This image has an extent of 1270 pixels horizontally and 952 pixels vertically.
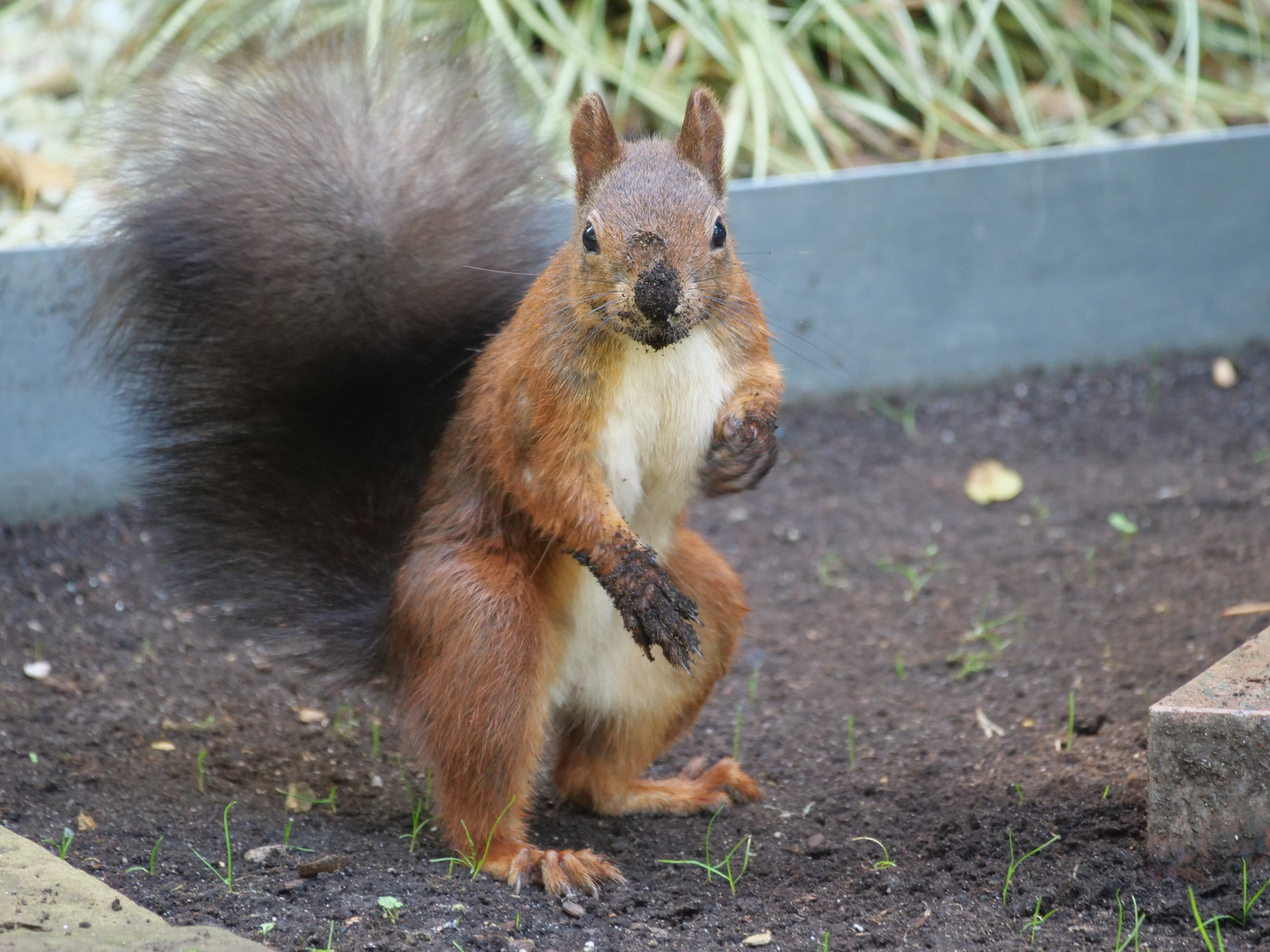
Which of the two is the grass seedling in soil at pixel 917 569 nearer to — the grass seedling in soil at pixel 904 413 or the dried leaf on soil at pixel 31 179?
the grass seedling in soil at pixel 904 413

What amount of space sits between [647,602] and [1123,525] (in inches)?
88.9

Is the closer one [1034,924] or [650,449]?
[1034,924]

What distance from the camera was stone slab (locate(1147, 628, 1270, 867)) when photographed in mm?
2182

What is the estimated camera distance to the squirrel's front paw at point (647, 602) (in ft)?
7.78

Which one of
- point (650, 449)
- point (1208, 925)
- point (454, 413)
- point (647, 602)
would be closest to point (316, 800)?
point (454, 413)

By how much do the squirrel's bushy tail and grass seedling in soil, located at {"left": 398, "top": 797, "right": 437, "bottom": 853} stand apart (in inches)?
12.5

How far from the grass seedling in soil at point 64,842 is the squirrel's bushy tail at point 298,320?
520mm

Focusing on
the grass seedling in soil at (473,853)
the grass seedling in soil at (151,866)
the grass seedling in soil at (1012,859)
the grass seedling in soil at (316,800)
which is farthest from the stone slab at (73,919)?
the grass seedling in soil at (1012,859)

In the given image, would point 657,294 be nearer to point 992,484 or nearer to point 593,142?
point 593,142

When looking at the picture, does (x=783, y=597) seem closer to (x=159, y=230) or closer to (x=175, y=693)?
(x=175, y=693)

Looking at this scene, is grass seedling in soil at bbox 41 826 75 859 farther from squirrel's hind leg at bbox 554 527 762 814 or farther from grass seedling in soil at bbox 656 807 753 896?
grass seedling in soil at bbox 656 807 753 896

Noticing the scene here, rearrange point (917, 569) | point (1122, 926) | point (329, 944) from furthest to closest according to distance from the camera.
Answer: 1. point (917, 569)
2. point (1122, 926)
3. point (329, 944)

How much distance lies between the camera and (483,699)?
247cm

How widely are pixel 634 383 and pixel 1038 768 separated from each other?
3.96 feet
